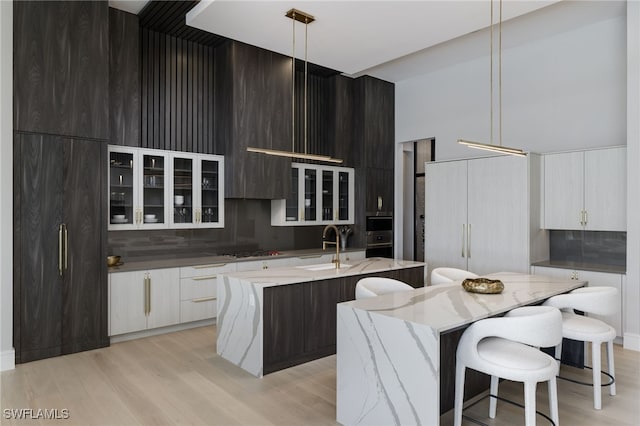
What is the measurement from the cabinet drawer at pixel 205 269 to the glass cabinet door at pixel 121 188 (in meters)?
0.79

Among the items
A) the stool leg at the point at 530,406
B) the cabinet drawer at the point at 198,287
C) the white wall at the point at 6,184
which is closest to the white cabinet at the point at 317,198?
the cabinet drawer at the point at 198,287

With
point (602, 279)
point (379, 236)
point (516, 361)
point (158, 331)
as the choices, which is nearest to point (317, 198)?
point (379, 236)

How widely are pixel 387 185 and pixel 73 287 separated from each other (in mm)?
4790

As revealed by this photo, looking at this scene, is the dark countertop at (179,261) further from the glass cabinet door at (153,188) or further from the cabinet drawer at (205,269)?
the glass cabinet door at (153,188)

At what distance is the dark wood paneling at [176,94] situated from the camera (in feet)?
16.6

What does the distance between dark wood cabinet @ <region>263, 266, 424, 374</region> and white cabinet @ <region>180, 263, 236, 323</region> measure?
1.46m

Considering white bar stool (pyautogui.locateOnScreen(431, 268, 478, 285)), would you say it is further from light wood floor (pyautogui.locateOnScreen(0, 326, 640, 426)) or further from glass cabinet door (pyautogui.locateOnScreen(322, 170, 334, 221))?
glass cabinet door (pyautogui.locateOnScreen(322, 170, 334, 221))

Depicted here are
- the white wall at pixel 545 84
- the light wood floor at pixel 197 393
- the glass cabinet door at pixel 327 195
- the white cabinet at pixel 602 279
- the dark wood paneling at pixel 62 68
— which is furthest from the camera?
the glass cabinet door at pixel 327 195

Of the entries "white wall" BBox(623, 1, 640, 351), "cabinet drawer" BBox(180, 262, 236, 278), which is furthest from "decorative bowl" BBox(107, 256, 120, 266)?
"white wall" BBox(623, 1, 640, 351)

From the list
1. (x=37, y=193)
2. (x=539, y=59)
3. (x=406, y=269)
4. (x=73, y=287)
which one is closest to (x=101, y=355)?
(x=73, y=287)

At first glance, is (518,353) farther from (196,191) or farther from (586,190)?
(196,191)

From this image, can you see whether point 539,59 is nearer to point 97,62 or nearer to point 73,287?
point 97,62

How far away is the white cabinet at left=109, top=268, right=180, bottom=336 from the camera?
14.3ft

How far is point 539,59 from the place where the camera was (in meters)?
5.43
